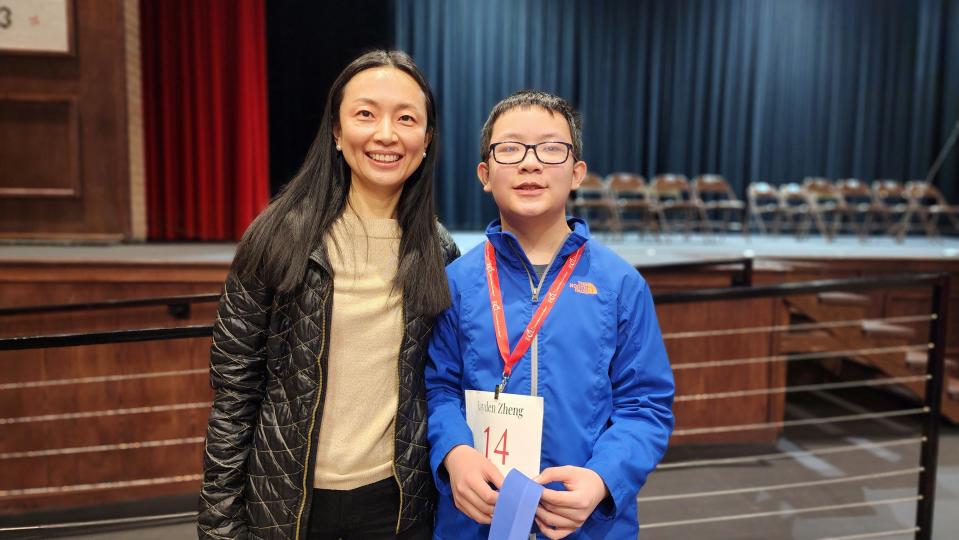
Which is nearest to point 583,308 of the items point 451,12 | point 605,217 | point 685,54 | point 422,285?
point 422,285

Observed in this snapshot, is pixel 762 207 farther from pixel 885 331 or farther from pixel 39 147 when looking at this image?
pixel 39 147

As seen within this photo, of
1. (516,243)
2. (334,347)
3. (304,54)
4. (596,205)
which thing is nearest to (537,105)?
(516,243)

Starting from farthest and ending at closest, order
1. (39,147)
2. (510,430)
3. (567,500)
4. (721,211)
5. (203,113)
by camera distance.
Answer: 1. (721,211)
2. (203,113)
3. (39,147)
4. (510,430)
5. (567,500)

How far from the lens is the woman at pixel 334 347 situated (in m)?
1.04

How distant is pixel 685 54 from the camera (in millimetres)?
8648

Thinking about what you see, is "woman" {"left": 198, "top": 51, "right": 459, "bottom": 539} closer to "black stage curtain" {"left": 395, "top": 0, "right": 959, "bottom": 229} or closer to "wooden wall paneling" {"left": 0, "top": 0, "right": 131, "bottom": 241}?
"wooden wall paneling" {"left": 0, "top": 0, "right": 131, "bottom": 241}

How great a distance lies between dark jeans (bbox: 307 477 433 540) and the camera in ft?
3.50

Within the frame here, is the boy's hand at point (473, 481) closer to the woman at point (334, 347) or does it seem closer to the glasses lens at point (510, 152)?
the woman at point (334, 347)

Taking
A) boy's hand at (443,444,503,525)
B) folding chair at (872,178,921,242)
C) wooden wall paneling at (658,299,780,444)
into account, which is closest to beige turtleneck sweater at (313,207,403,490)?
boy's hand at (443,444,503,525)

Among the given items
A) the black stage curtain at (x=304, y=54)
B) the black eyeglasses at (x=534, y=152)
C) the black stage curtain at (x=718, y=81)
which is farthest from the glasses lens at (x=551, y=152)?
the black stage curtain at (x=718, y=81)

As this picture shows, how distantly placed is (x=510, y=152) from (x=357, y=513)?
70 cm

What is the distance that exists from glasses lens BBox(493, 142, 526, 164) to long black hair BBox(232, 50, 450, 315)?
18 cm

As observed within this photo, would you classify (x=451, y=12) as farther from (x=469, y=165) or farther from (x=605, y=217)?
(x=605, y=217)

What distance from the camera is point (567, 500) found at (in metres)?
0.94
